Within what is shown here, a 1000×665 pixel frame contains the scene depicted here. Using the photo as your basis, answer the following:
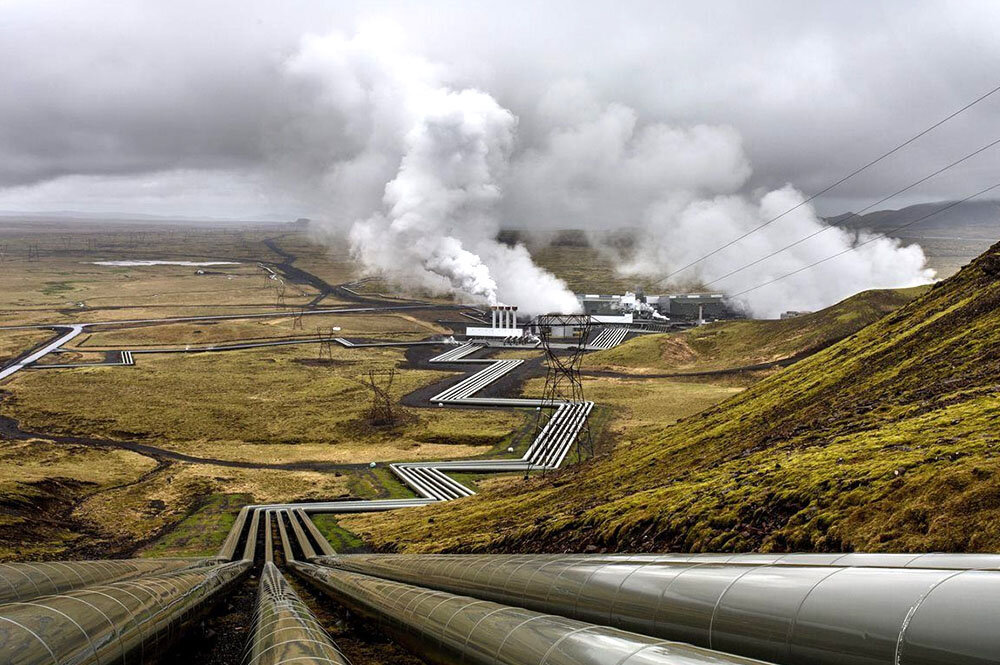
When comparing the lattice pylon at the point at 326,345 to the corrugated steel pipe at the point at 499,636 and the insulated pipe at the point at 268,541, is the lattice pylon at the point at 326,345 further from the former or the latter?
the corrugated steel pipe at the point at 499,636

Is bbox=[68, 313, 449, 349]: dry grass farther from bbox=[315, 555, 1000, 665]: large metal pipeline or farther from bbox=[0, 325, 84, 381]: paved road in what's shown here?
bbox=[315, 555, 1000, 665]: large metal pipeline

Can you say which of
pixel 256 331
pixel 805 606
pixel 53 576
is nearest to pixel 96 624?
pixel 53 576

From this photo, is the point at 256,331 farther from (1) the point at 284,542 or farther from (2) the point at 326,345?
(1) the point at 284,542

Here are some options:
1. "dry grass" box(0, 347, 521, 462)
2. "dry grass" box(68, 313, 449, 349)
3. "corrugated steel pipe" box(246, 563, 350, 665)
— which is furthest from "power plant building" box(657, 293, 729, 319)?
"corrugated steel pipe" box(246, 563, 350, 665)

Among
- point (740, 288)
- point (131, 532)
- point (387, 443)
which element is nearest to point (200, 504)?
point (131, 532)

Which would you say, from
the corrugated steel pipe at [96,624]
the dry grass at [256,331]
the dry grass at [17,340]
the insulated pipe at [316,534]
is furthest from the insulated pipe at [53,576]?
the dry grass at [256,331]

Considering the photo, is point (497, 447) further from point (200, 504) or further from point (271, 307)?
point (271, 307)
